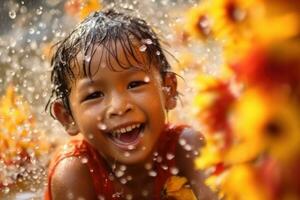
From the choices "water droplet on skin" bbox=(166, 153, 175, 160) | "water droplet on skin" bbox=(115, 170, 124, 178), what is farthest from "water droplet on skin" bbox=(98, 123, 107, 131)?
"water droplet on skin" bbox=(166, 153, 175, 160)

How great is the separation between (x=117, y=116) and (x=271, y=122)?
131 centimetres

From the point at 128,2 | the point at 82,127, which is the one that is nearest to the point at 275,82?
the point at 82,127

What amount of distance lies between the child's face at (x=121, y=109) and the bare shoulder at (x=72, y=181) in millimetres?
183

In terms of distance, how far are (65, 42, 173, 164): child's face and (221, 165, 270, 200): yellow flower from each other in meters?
1.18

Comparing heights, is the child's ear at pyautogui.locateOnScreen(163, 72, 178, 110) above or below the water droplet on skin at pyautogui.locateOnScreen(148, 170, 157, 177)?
above

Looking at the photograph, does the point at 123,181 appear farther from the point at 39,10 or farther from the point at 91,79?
the point at 39,10

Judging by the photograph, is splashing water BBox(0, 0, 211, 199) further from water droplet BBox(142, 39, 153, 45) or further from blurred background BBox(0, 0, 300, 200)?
blurred background BBox(0, 0, 300, 200)

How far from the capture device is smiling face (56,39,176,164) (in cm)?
213

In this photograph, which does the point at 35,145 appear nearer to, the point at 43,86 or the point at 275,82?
the point at 43,86

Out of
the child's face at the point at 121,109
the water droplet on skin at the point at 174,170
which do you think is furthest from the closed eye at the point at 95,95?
the water droplet on skin at the point at 174,170

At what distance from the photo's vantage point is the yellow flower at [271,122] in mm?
816

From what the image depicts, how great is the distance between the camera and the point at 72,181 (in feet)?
7.89

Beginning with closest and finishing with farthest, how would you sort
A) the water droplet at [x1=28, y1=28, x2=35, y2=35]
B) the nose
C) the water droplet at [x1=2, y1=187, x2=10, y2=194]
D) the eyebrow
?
the nose < the eyebrow < the water droplet at [x1=2, y1=187, x2=10, y2=194] < the water droplet at [x1=28, y1=28, x2=35, y2=35]

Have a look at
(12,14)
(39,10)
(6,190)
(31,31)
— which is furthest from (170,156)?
(12,14)
